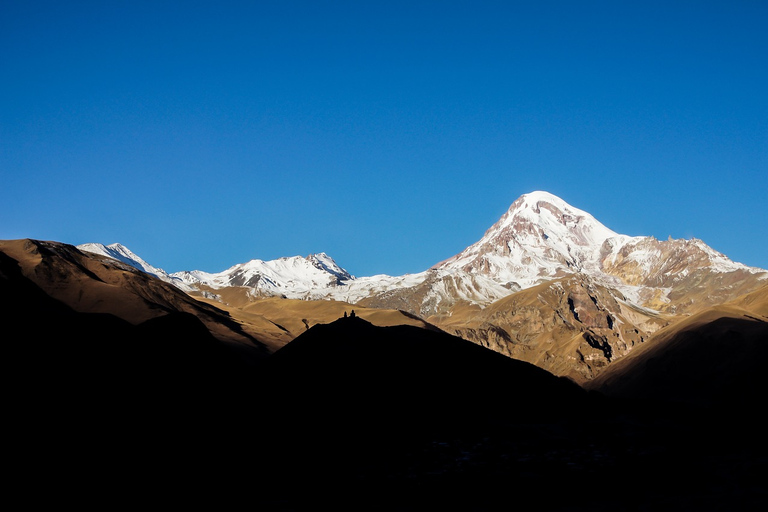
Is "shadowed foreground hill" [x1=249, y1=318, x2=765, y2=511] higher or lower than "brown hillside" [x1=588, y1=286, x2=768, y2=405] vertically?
lower

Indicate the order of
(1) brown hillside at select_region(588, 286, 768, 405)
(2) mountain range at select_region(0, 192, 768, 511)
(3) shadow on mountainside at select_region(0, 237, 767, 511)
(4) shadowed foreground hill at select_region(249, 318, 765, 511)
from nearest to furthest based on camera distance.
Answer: (3) shadow on mountainside at select_region(0, 237, 767, 511)
(2) mountain range at select_region(0, 192, 768, 511)
(4) shadowed foreground hill at select_region(249, 318, 765, 511)
(1) brown hillside at select_region(588, 286, 768, 405)

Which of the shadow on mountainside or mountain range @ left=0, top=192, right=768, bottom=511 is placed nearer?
the shadow on mountainside

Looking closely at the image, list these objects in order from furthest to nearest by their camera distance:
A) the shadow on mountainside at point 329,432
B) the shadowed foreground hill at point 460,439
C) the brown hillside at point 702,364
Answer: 1. the brown hillside at point 702,364
2. the shadowed foreground hill at point 460,439
3. the shadow on mountainside at point 329,432

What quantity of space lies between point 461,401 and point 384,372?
23.8 ft

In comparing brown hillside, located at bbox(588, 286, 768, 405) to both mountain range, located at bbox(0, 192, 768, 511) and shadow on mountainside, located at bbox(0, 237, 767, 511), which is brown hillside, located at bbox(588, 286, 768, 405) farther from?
shadow on mountainside, located at bbox(0, 237, 767, 511)

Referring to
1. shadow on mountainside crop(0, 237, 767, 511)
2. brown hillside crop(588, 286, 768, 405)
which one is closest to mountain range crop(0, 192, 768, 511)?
shadow on mountainside crop(0, 237, 767, 511)

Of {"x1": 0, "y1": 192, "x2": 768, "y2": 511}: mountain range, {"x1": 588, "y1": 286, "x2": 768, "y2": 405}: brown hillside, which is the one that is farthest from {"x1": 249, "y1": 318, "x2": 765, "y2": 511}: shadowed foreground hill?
{"x1": 588, "y1": 286, "x2": 768, "y2": 405}: brown hillside

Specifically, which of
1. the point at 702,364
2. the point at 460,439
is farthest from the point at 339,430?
the point at 702,364

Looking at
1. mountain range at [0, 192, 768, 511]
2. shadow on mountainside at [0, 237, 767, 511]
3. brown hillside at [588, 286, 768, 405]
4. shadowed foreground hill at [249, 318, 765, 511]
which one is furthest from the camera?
brown hillside at [588, 286, 768, 405]

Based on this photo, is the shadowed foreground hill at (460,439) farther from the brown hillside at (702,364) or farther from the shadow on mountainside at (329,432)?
the brown hillside at (702,364)

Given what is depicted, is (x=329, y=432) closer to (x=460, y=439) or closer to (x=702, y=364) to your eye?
(x=460, y=439)

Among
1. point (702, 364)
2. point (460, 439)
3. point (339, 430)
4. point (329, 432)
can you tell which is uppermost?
point (702, 364)

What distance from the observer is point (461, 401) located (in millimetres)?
70000

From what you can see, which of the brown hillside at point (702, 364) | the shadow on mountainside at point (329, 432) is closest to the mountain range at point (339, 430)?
the shadow on mountainside at point (329, 432)
